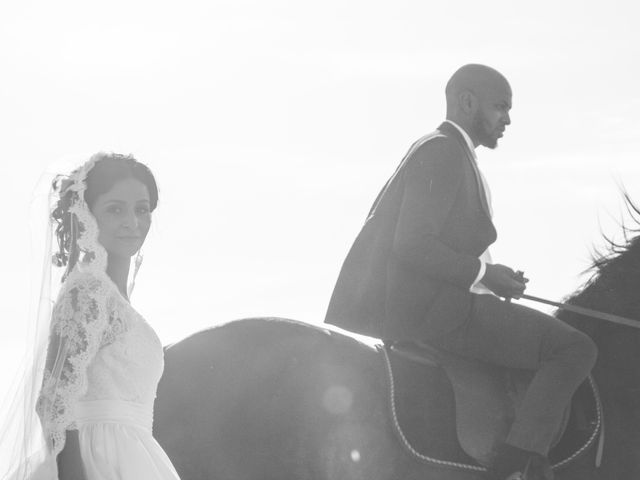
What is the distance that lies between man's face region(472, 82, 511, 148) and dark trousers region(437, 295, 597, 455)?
0.98 metres

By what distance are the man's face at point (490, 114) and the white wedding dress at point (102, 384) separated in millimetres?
3076

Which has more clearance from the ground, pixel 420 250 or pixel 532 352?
pixel 420 250

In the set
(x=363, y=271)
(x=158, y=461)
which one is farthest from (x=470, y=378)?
(x=158, y=461)

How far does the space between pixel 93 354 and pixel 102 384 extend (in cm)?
16

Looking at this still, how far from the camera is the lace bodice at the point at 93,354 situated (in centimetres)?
432

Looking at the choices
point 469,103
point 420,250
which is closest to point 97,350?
point 420,250

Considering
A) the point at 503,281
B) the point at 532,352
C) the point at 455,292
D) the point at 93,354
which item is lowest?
the point at 93,354

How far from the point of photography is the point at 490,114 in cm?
721

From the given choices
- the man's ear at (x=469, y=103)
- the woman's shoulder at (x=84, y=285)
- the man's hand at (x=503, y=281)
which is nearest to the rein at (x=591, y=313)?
the man's hand at (x=503, y=281)

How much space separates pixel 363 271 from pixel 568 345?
1.20 meters

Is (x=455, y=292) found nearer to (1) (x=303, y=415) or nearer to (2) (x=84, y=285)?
(1) (x=303, y=415)

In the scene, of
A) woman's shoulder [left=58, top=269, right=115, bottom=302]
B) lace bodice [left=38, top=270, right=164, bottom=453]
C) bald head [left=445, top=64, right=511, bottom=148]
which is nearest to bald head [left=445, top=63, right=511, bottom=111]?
bald head [left=445, top=64, right=511, bottom=148]

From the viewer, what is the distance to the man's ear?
7215 mm

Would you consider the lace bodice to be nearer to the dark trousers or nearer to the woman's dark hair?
the woman's dark hair
